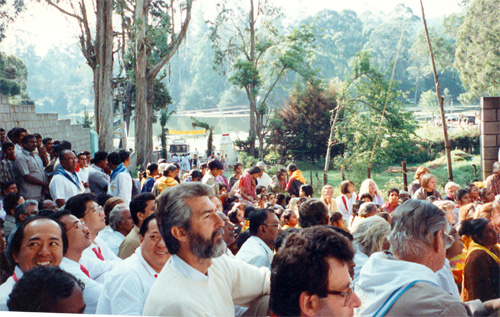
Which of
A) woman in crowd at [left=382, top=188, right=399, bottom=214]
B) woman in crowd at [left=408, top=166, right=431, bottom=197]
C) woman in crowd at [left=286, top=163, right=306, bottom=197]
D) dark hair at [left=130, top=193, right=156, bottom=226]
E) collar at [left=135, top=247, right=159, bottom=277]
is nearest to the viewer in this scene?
collar at [left=135, top=247, right=159, bottom=277]

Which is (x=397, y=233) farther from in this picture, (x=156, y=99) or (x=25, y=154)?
(x=156, y=99)

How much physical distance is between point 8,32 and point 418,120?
4124 millimetres

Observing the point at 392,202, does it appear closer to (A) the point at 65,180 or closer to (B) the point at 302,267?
(A) the point at 65,180

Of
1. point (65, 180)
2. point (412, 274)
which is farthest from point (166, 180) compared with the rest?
point (412, 274)

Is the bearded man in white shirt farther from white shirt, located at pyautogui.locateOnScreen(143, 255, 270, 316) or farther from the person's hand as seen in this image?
the person's hand

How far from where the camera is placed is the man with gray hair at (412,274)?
1.44 meters

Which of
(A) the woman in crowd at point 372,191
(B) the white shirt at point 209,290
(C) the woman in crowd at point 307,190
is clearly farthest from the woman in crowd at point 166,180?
(B) the white shirt at point 209,290

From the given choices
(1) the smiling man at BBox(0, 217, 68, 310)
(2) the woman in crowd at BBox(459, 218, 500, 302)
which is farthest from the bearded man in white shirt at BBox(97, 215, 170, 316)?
(2) the woman in crowd at BBox(459, 218, 500, 302)

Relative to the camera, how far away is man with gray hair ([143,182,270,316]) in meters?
1.43

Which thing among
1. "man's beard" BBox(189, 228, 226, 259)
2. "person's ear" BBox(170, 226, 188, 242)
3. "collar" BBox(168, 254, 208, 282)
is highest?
"person's ear" BBox(170, 226, 188, 242)

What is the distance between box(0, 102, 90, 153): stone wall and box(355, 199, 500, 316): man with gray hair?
467 cm

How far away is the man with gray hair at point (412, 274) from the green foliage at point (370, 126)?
129 inches

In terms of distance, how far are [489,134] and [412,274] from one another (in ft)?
14.4

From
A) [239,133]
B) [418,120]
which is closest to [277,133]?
[239,133]
